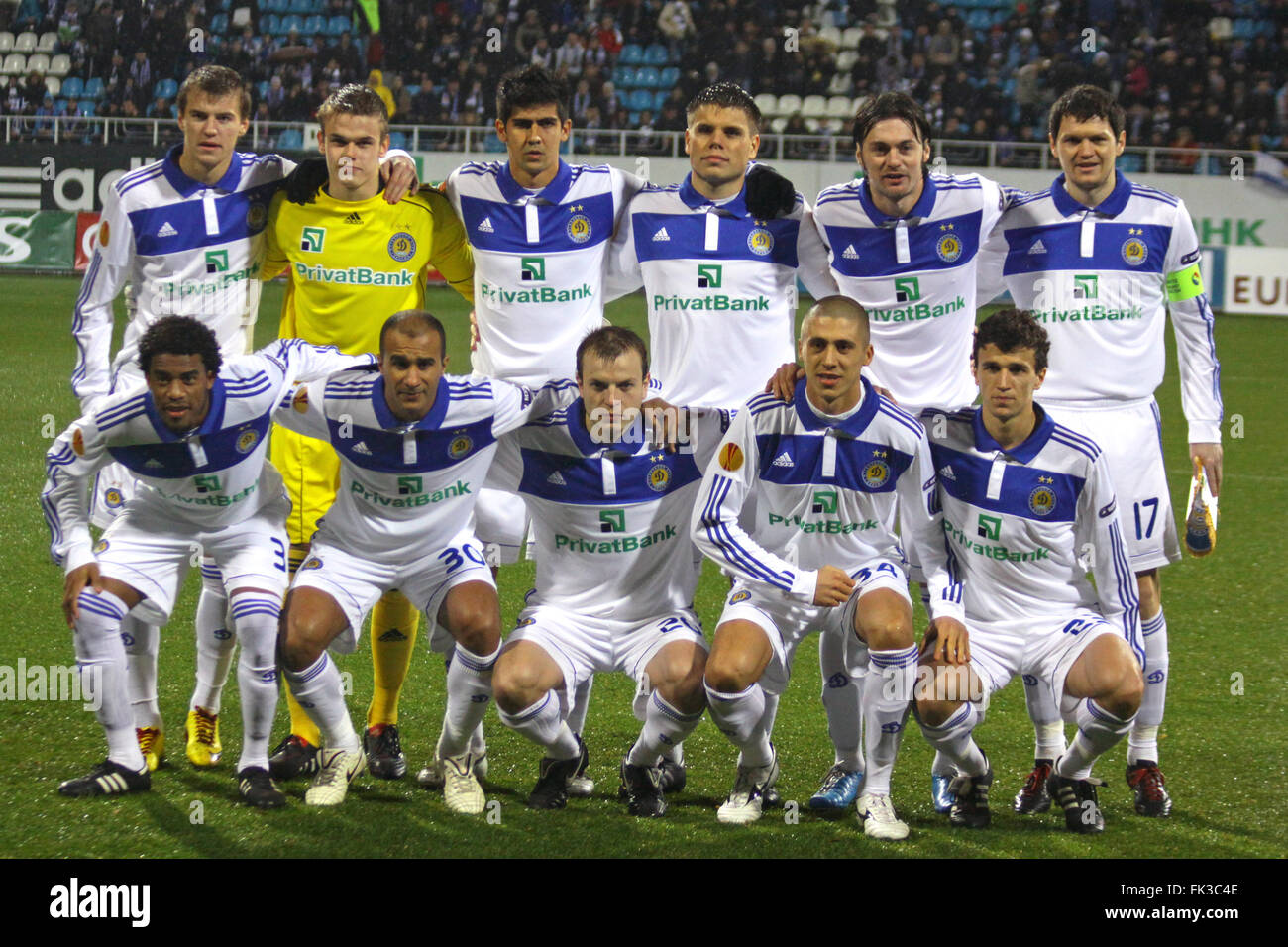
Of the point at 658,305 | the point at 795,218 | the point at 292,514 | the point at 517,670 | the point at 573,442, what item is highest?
the point at 795,218

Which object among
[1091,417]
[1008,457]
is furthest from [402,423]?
[1091,417]

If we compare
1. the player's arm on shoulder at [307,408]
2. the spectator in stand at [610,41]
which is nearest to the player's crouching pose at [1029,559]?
the player's arm on shoulder at [307,408]

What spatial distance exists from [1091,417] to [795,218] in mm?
1167

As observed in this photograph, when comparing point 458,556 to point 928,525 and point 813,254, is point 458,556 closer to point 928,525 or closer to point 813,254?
point 928,525

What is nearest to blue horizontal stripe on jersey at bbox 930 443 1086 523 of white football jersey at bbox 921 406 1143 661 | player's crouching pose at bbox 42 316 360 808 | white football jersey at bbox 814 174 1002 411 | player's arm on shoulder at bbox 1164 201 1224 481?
white football jersey at bbox 921 406 1143 661

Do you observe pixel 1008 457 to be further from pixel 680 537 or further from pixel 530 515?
pixel 530 515

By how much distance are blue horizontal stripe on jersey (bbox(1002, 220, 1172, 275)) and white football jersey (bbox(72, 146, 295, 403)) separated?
261cm

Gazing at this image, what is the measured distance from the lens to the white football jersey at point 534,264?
4988 millimetres

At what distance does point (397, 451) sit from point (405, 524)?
0.76 ft

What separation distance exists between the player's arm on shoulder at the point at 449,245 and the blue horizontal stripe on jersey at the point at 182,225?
2.13 ft

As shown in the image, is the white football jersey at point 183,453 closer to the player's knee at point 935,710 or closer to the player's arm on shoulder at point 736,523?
the player's arm on shoulder at point 736,523

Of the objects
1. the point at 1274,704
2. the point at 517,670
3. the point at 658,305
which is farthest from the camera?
the point at 1274,704

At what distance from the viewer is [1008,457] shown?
437cm

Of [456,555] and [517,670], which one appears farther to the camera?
[456,555]
